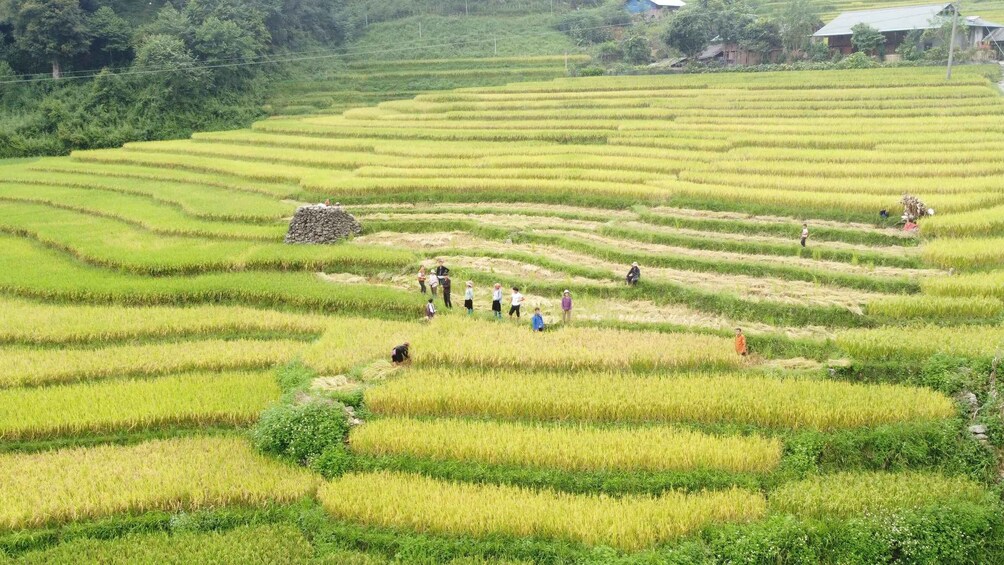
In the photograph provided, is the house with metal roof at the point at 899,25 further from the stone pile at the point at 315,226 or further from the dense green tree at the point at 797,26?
the stone pile at the point at 315,226

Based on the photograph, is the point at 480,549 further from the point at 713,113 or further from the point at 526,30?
the point at 526,30

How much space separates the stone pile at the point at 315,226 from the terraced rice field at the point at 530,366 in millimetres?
692

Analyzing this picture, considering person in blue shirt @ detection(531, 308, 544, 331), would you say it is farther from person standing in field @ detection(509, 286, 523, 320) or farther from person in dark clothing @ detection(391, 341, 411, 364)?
person in dark clothing @ detection(391, 341, 411, 364)

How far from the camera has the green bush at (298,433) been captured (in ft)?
32.5

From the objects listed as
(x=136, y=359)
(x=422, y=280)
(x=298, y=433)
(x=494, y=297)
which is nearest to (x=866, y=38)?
(x=422, y=280)

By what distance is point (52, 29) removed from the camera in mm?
41219

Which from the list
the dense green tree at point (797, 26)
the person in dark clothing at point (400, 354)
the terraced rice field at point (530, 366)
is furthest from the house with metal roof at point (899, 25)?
the person in dark clothing at point (400, 354)

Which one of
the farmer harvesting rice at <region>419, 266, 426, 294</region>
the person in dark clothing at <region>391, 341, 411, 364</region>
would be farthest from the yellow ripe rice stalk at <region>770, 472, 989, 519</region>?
the farmer harvesting rice at <region>419, 266, 426, 294</region>

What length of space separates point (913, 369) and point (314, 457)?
9.02 m

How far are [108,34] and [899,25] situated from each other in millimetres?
46769

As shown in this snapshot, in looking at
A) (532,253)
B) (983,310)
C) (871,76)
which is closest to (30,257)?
(532,253)

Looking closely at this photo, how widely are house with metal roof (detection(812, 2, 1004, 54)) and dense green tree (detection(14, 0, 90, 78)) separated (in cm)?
4323

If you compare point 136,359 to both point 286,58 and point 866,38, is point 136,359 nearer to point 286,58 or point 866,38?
point 286,58

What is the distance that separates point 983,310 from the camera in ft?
43.5
